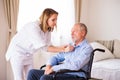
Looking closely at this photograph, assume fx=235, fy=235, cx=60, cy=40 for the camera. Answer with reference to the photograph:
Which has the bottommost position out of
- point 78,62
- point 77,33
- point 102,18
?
point 78,62

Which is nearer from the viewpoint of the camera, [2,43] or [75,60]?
[75,60]

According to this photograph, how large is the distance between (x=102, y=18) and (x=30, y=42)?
2404mm

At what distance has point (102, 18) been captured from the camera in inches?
187

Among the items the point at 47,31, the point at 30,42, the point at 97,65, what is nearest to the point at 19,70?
the point at 30,42

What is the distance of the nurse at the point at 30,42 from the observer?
2635mm

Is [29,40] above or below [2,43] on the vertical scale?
above

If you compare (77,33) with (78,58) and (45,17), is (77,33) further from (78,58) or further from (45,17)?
(45,17)

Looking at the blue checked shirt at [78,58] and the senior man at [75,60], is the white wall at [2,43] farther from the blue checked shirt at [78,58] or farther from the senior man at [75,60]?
the blue checked shirt at [78,58]

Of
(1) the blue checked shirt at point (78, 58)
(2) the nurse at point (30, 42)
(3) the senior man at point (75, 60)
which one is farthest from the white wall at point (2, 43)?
(1) the blue checked shirt at point (78, 58)

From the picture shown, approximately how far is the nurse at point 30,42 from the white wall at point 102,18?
2126 mm

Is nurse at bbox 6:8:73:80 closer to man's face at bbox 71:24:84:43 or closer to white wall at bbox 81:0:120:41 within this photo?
man's face at bbox 71:24:84:43

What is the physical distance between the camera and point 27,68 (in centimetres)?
297

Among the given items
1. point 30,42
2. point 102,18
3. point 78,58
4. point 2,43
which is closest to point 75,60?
point 78,58

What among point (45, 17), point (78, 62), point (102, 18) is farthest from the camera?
point (102, 18)
